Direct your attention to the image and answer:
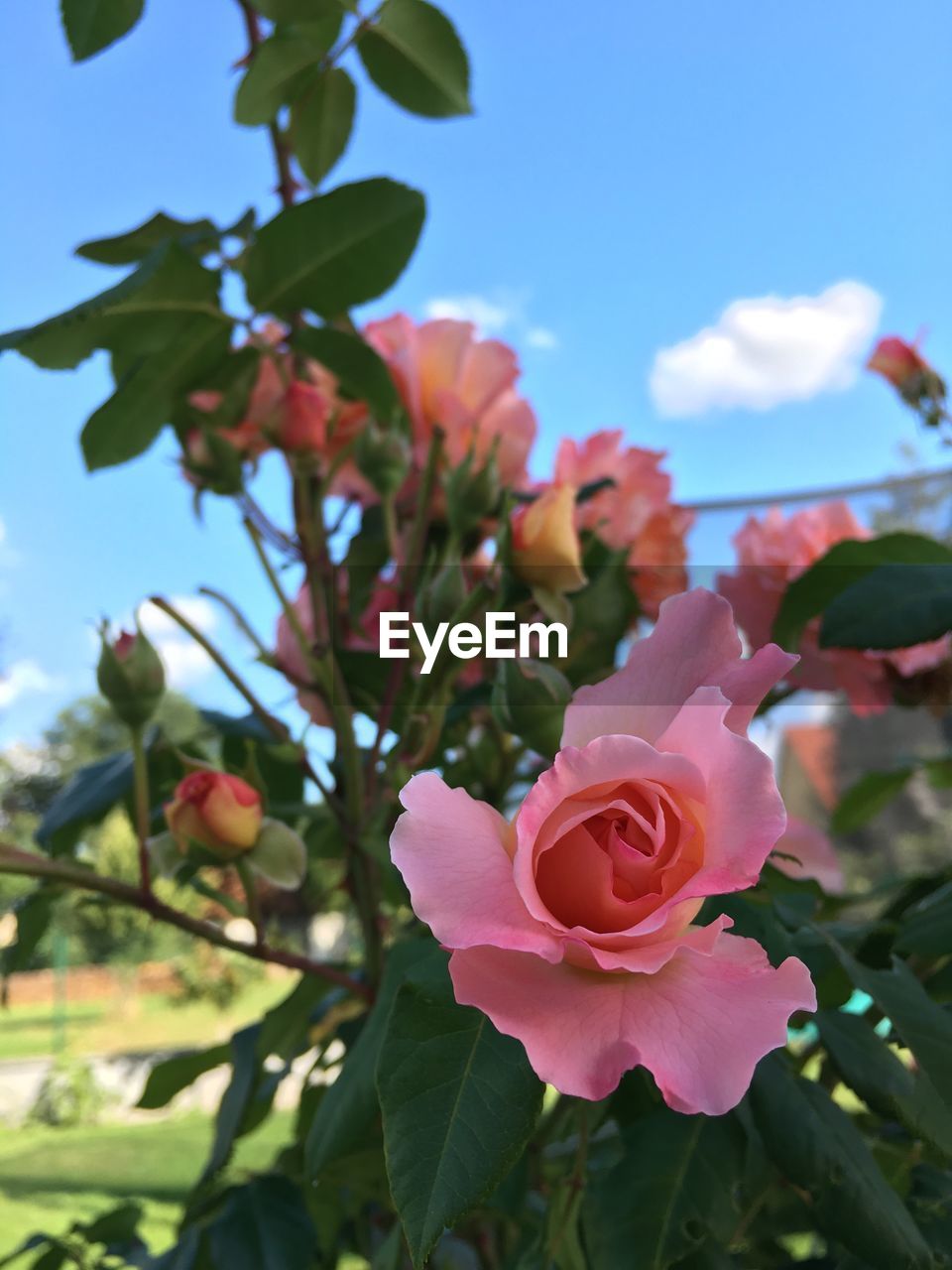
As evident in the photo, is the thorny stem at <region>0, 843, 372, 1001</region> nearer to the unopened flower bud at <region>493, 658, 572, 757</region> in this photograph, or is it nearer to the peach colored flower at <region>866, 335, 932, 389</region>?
the unopened flower bud at <region>493, 658, 572, 757</region>

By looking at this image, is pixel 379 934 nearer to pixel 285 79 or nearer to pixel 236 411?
pixel 236 411

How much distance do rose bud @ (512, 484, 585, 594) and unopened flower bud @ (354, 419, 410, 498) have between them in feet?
0.25

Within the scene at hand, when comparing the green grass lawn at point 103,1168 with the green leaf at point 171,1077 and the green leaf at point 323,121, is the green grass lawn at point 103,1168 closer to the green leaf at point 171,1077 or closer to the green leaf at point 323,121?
the green leaf at point 171,1077

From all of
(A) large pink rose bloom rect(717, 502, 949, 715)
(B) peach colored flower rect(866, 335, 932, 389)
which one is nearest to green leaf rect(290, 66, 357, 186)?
(A) large pink rose bloom rect(717, 502, 949, 715)

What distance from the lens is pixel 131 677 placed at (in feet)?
0.97

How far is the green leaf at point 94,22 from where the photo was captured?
336mm

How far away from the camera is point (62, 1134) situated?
3.68 meters

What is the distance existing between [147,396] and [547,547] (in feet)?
0.54

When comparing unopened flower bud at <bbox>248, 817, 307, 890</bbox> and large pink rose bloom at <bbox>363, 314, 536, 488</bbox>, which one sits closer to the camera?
unopened flower bud at <bbox>248, 817, 307, 890</bbox>

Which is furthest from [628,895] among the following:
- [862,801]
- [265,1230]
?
[862,801]

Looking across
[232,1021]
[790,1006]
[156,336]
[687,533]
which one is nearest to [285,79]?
[156,336]

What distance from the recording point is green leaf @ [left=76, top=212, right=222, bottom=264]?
0.39 metres

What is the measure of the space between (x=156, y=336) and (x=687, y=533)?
0.23 m

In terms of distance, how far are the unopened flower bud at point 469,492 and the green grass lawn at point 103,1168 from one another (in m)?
1.93
